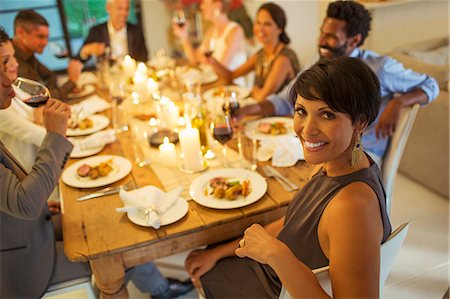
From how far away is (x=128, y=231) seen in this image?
4.09ft

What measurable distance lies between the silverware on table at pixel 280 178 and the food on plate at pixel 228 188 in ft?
0.37

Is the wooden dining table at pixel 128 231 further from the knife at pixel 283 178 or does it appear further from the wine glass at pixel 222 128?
the wine glass at pixel 222 128

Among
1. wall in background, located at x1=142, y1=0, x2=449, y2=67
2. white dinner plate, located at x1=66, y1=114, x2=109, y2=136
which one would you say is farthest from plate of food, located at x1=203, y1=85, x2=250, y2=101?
wall in background, located at x1=142, y1=0, x2=449, y2=67

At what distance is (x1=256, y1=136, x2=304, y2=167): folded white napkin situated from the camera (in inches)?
62.4

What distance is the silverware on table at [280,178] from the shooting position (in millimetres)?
1424

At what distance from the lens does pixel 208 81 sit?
276 cm

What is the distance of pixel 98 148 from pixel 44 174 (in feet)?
1.89

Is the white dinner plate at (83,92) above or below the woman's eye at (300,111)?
below

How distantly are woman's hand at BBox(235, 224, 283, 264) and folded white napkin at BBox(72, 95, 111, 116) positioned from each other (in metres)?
1.43

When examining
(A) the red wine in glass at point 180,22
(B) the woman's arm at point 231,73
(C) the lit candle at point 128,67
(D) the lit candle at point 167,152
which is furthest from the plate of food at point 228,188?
(A) the red wine in glass at point 180,22

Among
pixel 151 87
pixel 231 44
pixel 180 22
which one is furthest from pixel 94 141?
pixel 231 44

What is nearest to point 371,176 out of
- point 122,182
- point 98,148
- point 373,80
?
point 373,80

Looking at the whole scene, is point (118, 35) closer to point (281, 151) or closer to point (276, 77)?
point (276, 77)

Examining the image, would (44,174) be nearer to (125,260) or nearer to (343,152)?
(125,260)
